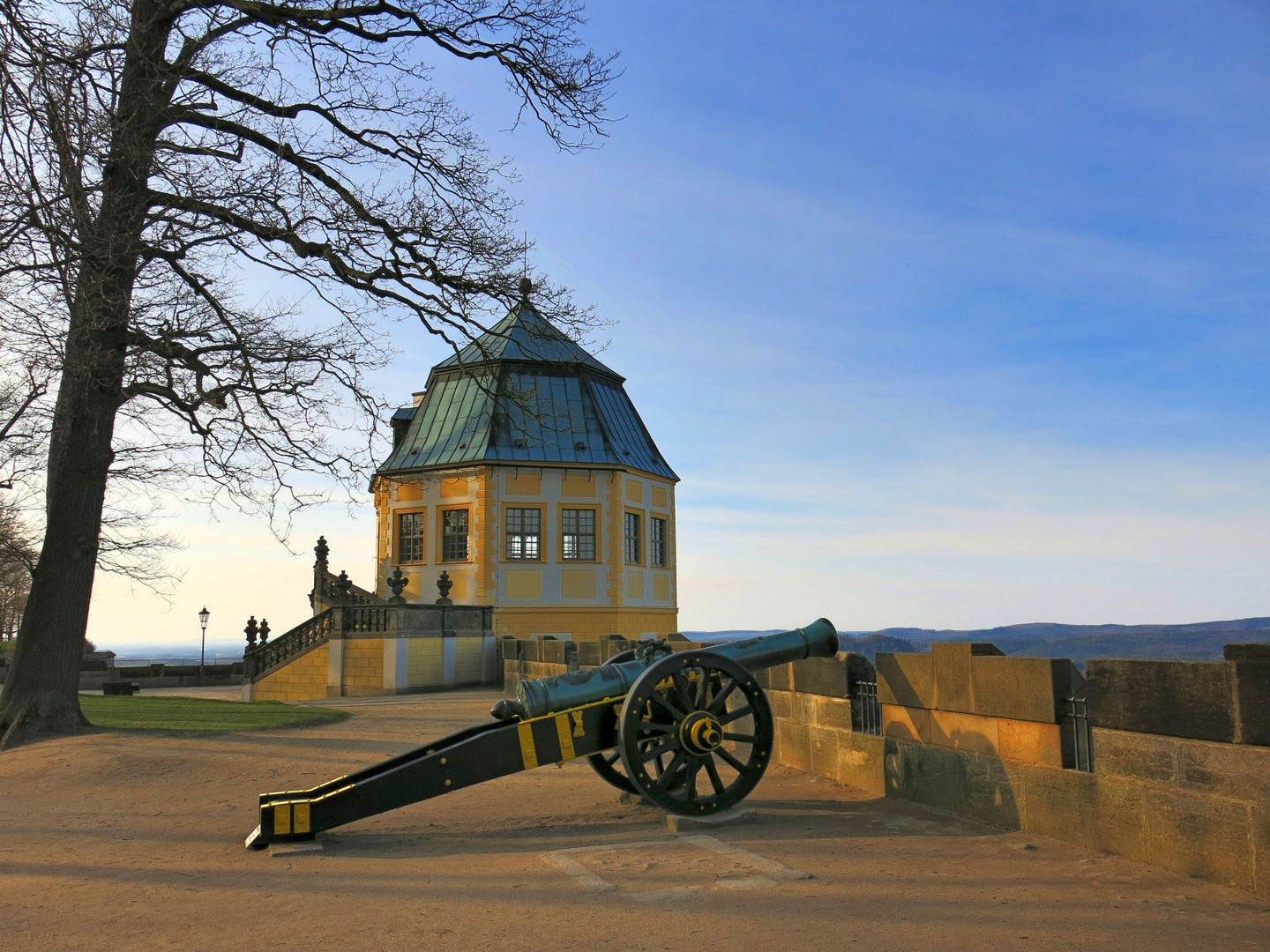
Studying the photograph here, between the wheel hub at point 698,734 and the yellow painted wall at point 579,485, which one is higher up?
the yellow painted wall at point 579,485

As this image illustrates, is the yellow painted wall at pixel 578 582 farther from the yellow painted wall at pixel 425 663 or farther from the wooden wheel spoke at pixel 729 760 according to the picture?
the wooden wheel spoke at pixel 729 760

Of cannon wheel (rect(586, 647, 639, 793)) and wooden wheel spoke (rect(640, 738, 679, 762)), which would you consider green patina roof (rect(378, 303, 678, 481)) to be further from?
wooden wheel spoke (rect(640, 738, 679, 762))

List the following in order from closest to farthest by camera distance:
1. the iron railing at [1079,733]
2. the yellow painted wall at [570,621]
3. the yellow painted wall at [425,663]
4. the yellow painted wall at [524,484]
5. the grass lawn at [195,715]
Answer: the iron railing at [1079,733]
the grass lawn at [195,715]
the yellow painted wall at [425,663]
the yellow painted wall at [570,621]
the yellow painted wall at [524,484]

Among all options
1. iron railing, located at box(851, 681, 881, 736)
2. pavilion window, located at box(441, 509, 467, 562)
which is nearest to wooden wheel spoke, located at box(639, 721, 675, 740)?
iron railing, located at box(851, 681, 881, 736)

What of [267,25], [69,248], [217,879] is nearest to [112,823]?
[217,879]

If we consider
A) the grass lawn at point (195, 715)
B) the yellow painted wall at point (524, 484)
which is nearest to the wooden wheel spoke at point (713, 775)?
the grass lawn at point (195, 715)

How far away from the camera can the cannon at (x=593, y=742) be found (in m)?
6.74

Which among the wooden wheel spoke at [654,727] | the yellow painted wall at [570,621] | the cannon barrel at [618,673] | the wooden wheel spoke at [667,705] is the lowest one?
the wooden wheel spoke at [654,727]

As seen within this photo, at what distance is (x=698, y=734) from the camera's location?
23.3 feet

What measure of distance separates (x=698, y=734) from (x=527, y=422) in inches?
862

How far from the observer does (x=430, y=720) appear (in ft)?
52.3

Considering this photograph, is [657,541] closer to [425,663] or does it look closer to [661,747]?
[425,663]

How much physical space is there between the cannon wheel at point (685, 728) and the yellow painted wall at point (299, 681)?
19.2 m

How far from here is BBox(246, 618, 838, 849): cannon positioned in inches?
265
